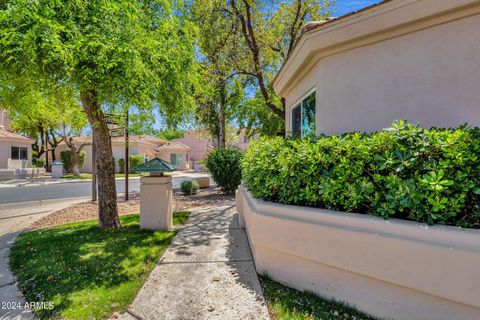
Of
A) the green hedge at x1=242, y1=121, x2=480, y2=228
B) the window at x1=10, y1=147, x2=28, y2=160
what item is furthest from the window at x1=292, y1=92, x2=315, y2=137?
the window at x1=10, y1=147, x2=28, y2=160

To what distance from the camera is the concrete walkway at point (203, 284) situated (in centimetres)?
305

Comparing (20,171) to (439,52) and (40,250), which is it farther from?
(439,52)

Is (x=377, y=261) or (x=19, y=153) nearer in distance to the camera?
(x=377, y=261)

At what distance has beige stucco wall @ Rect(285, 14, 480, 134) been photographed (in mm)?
3979

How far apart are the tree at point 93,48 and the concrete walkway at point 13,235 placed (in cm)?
312

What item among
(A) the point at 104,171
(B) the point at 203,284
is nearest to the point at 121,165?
(A) the point at 104,171

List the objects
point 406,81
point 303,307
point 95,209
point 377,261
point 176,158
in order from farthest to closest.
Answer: point 176,158
point 95,209
point 406,81
point 303,307
point 377,261

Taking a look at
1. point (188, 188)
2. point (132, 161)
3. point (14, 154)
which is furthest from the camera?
point (132, 161)

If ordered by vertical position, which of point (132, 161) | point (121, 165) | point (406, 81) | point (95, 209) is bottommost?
point (95, 209)

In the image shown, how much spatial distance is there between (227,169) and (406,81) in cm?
908

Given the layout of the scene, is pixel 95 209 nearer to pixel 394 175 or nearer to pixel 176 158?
pixel 394 175

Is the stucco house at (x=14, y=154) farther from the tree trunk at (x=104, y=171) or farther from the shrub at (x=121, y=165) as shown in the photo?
the tree trunk at (x=104, y=171)

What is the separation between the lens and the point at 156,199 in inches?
247

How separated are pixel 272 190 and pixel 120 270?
8.79 ft
